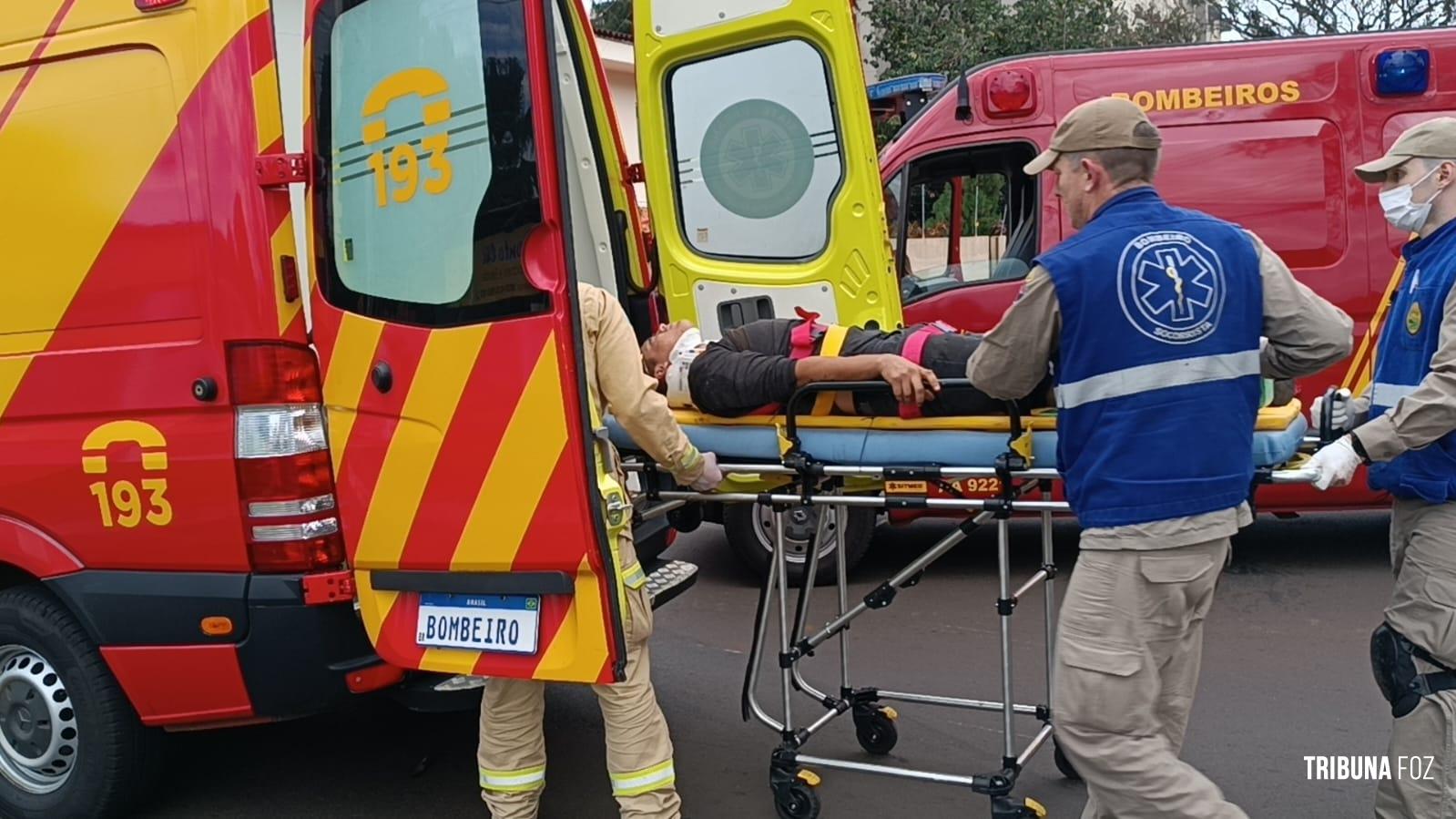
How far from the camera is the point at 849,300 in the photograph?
5.01 m

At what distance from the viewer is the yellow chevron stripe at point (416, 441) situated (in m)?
2.95

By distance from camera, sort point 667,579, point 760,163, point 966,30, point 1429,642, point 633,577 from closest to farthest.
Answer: point 1429,642, point 633,577, point 667,579, point 760,163, point 966,30

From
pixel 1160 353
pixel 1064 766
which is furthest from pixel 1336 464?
pixel 1064 766

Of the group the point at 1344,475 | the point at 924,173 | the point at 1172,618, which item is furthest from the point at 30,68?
the point at 924,173

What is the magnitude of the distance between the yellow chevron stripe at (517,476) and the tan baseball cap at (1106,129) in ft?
4.13

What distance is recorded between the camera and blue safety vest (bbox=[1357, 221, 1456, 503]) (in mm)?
2879

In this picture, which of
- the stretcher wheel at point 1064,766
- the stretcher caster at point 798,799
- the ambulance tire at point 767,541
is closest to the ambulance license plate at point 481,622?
the stretcher caster at point 798,799

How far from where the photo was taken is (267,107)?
3.13 m

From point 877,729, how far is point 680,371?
53.0 inches

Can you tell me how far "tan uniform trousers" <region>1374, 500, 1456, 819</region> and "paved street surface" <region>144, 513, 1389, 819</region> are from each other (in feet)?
2.16

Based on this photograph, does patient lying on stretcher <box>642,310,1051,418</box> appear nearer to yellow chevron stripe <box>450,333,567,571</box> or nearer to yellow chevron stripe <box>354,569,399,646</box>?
yellow chevron stripe <box>450,333,567,571</box>

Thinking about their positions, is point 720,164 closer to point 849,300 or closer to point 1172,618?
point 849,300

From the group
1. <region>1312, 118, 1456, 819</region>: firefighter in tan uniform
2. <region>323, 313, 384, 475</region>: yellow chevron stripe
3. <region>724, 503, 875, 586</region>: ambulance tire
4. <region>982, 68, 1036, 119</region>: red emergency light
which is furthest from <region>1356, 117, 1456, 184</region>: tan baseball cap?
<region>724, 503, 875, 586</region>: ambulance tire

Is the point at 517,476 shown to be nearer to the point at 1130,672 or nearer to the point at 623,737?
the point at 623,737
